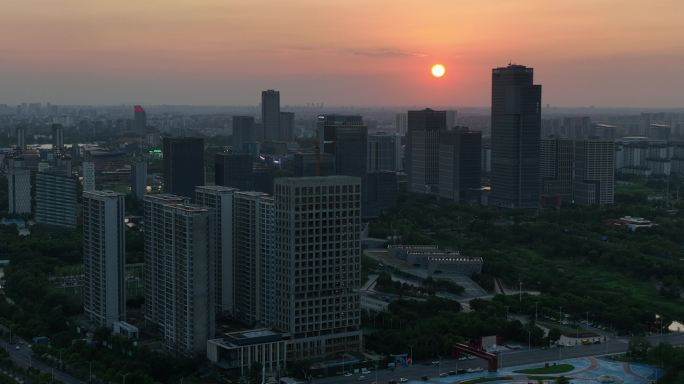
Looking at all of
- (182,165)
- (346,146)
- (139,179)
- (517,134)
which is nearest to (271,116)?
(139,179)

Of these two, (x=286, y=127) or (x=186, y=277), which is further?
(x=286, y=127)

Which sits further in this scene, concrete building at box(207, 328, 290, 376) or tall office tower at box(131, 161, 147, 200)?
tall office tower at box(131, 161, 147, 200)

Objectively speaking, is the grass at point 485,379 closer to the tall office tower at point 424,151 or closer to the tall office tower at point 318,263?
the tall office tower at point 318,263

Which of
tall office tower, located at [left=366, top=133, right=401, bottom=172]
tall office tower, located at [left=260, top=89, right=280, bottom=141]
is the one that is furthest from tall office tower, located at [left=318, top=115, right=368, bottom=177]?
tall office tower, located at [left=260, top=89, right=280, bottom=141]

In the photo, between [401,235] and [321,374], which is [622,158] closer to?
[401,235]

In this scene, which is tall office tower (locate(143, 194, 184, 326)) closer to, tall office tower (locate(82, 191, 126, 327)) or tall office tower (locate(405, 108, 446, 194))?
tall office tower (locate(82, 191, 126, 327))

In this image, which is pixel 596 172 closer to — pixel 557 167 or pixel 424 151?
pixel 557 167

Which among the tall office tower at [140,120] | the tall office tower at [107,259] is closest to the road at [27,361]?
the tall office tower at [107,259]
